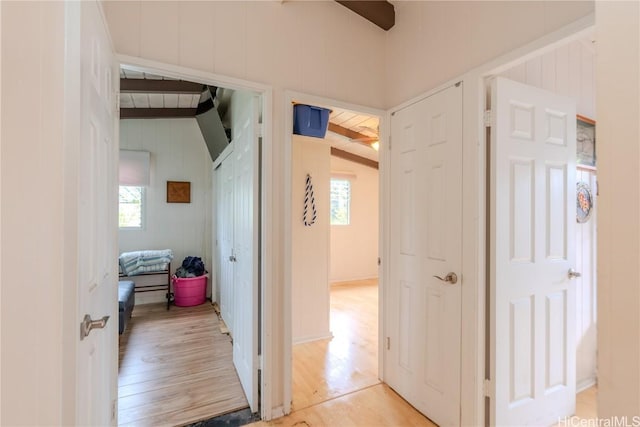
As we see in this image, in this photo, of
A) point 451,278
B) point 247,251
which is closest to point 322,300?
point 247,251

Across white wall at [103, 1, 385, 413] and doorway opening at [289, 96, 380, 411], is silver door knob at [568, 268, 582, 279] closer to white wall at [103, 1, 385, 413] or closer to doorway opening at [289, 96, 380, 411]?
doorway opening at [289, 96, 380, 411]

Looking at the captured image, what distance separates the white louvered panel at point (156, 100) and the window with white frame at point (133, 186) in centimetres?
75

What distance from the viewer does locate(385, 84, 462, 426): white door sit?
5.59 ft

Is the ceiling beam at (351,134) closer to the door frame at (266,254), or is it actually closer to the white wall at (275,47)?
the white wall at (275,47)

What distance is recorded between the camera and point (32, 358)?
1.62ft

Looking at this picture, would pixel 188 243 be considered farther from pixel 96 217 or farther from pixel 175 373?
pixel 96 217

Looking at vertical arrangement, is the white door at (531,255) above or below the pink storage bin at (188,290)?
above

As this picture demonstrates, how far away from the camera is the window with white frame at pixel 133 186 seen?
4.38m

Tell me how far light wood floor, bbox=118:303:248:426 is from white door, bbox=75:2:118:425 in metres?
0.56

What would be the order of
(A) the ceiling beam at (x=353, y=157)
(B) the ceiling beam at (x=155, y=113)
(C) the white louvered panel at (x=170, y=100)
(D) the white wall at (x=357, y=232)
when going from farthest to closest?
(D) the white wall at (x=357, y=232), (A) the ceiling beam at (x=353, y=157), (B) the ceiling beam at (x=155, y=113), (C) the white louvered panel at (x=170, y=100)

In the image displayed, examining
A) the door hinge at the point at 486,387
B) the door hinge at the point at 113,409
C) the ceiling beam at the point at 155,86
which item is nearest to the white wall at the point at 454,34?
the door hinge at the point at 486,387

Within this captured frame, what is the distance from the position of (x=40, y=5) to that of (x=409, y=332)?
226 cm

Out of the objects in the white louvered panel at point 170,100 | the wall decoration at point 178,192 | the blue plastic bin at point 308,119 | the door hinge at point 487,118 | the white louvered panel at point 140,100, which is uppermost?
the white louvered panel at point 170,100

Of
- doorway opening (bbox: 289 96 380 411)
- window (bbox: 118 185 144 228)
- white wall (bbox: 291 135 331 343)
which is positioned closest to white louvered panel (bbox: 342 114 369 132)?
doorway opening (bbox: 289 96 380 411)
